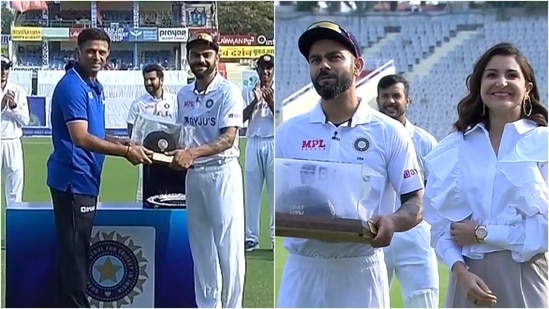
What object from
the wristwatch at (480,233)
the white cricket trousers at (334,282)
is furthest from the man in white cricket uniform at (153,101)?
the wristwatch at (480,233)

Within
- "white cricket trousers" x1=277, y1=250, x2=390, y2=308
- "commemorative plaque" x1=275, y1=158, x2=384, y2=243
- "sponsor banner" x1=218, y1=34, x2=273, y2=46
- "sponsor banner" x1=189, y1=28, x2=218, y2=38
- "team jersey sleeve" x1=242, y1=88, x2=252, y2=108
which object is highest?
"sponsor banner" x1=189, y1=28, x2=218, y2=38

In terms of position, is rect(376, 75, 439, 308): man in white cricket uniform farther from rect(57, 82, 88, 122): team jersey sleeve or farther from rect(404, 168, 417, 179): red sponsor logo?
rect(57, 82, 88, 122): team jersey sleeve

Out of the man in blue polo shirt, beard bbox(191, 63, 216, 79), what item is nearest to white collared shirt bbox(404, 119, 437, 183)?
beard bbox(191, 63, 216, 79)

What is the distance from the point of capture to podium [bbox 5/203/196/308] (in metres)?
2.92

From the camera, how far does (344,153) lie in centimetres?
282

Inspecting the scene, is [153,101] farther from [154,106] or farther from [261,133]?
[261,133]

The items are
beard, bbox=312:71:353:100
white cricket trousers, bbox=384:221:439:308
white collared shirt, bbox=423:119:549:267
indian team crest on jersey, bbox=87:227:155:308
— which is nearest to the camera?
white collared shirt, bbox=423:119:549:267

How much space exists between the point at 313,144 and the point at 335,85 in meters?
0.22

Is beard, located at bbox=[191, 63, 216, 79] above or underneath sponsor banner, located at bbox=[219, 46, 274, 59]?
underneath

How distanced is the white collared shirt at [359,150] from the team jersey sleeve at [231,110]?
0.15 meters

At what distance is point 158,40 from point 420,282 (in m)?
1.32

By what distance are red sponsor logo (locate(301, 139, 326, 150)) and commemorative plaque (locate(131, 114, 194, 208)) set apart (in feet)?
1.28

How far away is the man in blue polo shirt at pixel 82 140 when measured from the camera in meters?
2.85

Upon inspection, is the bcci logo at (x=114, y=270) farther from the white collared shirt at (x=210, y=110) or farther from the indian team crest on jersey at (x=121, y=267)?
the white collared shirt at (x=210, y=110)
